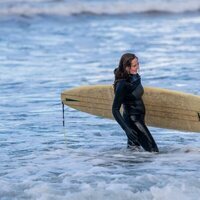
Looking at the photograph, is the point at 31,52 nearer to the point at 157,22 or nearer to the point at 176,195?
the point at 157,22

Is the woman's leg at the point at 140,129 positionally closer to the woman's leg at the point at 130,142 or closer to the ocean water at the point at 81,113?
the woman's leg at the point at 130,142

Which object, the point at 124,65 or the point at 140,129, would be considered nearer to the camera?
the point at 124,65

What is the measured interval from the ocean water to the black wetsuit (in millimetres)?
230

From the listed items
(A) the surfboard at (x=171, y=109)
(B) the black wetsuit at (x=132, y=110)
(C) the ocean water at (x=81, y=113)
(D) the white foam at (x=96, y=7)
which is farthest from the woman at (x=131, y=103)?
(D) the white foam at (x=96, y=7)

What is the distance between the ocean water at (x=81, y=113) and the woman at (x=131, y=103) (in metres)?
0.22

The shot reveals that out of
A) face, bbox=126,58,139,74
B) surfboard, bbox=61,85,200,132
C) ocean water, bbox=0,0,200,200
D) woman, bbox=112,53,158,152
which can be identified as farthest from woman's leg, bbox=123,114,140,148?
face, bbox=126,58,139,74

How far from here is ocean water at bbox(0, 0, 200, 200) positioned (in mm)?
8758

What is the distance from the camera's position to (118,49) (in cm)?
2302

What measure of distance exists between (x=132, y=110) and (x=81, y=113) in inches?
139

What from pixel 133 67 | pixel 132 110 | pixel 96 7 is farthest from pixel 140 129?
pixel 96 7

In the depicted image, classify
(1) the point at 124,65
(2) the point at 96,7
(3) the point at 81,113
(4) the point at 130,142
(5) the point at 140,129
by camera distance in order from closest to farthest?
(1) the point at 124,65 < (5) the point at 140,129 < (4) the point at 130,142 < (3) the point at 81,113 < (2) the point at 96,7

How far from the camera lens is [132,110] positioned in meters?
9.88

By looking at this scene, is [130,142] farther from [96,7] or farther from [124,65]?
[96,7]

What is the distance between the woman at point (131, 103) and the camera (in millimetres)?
9641
